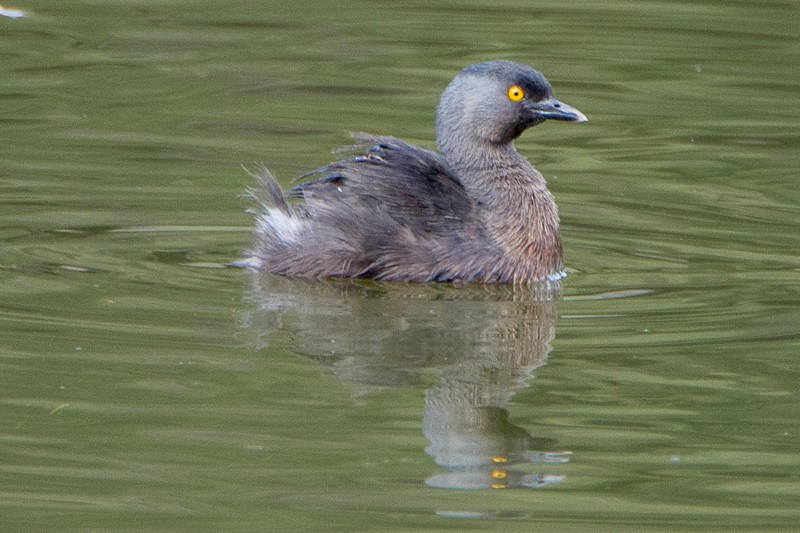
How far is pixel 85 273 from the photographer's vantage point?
Answer: 7934mm

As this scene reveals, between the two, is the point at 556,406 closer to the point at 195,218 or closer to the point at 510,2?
the point at 195,218

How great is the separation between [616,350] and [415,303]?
120 cm

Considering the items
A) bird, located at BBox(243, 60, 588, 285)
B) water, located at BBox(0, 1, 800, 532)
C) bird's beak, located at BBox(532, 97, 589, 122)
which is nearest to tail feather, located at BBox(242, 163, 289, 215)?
bird, located at BBox(243, 60, 588, 285)

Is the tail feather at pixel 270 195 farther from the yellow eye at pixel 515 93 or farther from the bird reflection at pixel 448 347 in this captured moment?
the yellow eye at pixel 515 93

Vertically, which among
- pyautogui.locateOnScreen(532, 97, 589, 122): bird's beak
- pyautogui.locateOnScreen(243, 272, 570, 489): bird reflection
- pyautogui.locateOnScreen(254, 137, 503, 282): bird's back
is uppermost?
pyautogui.locateOnScreen(532, 97, 589, 122): bird's beak

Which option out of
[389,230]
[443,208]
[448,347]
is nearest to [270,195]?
[389,230]

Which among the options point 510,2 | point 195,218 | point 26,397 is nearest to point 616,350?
point 26,397

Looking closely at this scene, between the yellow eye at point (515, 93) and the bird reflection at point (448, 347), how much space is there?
1.02 m

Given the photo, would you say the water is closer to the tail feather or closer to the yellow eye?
the tail feather

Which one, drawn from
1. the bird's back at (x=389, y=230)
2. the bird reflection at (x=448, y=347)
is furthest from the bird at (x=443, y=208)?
the bird reflection at (x=448, y=347)

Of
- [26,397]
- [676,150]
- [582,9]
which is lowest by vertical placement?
[26,397]

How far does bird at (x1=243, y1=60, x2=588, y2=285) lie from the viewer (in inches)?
319

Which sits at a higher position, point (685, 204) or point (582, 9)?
point (582, 9)

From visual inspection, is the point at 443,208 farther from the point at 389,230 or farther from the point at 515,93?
the point at 515,93
